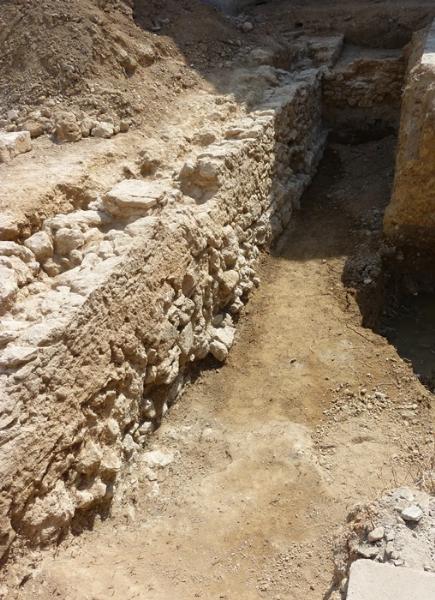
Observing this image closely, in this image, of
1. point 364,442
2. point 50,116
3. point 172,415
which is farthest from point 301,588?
point 50,116

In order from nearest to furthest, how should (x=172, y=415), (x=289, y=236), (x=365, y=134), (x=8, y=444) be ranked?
(x=8, y=444), (x=172, y=415), (x=289, y=236), (x=365, y=134)

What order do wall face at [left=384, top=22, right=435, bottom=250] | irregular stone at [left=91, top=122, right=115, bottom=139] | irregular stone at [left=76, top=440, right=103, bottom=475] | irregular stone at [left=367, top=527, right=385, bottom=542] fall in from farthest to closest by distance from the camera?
wall face at [left=384, top=22, right=435, bottom=250] → irregular stone at [left=91, top=122, right=115, bottom=139] → irregular stone at [left=76, top=440, right=103, bottom=475] → irregular stone at [left=367, top=527, right=385, bottom=542]

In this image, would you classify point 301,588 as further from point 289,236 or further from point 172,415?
point 289,236

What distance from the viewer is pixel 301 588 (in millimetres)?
3342

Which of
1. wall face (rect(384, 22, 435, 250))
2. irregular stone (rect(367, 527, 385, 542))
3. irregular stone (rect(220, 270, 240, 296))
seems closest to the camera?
irregular stone (rect(367, 527, 385, 542))

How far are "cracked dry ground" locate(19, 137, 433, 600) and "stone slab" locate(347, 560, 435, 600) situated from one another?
0.91 meters

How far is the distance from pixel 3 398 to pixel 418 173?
498cm

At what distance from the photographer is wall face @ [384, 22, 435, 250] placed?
5.82 m

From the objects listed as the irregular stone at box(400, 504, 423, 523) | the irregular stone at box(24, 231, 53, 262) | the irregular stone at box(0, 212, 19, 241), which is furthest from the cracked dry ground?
the irregular stone at box(0, 212, 19, 241)

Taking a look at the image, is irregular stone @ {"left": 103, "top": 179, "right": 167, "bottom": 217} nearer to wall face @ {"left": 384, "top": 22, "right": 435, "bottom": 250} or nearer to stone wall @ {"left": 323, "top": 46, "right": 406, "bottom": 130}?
wall face @ {"left": 384, "top": 22, "right": 435, "bottom": 250}

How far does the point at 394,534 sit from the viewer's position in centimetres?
292

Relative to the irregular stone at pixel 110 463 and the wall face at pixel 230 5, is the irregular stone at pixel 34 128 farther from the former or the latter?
the wall face at pixel 230 5

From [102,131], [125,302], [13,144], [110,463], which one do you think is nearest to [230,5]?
[102,131]

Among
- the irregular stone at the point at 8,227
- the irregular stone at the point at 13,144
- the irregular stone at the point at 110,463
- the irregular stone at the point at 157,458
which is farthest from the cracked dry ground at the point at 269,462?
the irregular stone at the point at 13,144
